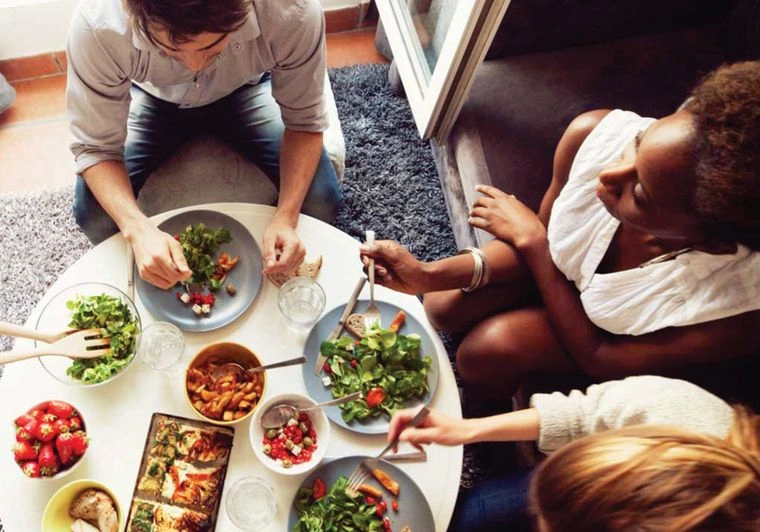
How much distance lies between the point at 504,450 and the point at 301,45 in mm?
1203

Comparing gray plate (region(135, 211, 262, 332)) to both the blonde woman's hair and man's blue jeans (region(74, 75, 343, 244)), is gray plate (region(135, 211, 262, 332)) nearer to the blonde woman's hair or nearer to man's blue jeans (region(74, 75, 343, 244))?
man's blue jeans (region(74, 75, 343, 244))

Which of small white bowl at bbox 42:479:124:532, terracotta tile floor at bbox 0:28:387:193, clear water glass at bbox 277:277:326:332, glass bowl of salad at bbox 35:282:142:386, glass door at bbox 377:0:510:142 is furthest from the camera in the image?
terracotta tile floor at bbox 0:28:387:193

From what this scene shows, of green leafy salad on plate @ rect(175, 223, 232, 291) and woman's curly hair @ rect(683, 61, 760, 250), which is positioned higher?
woman's curly hair @ rect(683, 61, 760, 250)

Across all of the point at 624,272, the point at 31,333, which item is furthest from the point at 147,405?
the point at 624,272

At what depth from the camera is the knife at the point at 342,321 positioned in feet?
3.97

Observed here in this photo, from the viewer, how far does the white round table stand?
3.60 feet

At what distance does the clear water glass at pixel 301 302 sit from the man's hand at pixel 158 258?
201mm

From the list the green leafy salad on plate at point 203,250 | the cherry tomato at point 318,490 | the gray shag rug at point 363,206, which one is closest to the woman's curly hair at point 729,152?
the cherry tomato at point 318,490

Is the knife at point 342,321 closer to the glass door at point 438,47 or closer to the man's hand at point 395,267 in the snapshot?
the man's hand at point 395,267

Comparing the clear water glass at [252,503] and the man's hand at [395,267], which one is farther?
the man's hand at [395,267]

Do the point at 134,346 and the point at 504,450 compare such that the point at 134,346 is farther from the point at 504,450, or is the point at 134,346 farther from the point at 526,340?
the point at 504,450

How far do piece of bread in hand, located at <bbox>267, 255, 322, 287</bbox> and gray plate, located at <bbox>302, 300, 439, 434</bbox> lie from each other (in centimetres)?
10

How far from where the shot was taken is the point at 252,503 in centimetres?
111

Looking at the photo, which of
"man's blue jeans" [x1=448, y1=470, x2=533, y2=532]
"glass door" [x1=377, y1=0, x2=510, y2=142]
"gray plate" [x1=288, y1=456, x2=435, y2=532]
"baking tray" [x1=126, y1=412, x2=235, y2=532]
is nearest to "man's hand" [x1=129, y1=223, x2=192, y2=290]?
"baking tray" [x1=126, y1=412, x2=235, y2=532]
